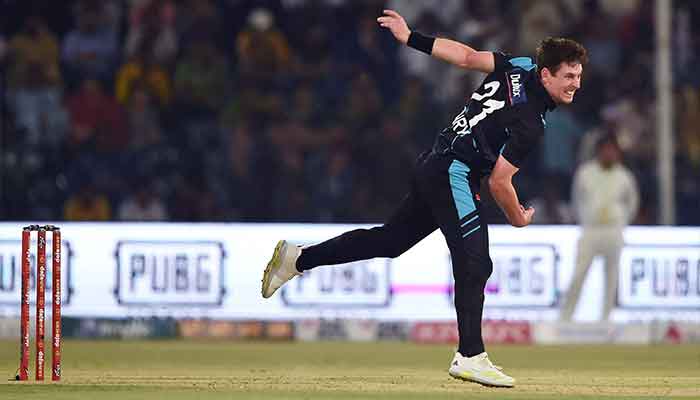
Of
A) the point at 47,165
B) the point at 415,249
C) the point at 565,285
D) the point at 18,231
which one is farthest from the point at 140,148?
the point at 565,285

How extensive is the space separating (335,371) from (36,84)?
770cm

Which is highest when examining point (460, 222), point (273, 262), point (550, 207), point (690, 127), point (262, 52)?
point (262, 52)

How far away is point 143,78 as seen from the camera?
56.0 ft

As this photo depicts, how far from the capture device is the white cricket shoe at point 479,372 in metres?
8.39

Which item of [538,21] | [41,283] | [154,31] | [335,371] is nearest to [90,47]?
[154,31]

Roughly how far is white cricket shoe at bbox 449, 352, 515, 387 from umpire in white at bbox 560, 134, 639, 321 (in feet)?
19.7

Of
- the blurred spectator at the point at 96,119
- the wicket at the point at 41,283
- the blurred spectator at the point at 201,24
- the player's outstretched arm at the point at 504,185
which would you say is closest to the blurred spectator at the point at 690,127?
the blurred spectator at the point at 201,24

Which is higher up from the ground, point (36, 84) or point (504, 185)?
point (36, 84)

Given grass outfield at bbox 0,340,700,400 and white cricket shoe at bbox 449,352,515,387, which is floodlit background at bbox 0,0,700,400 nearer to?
grass outfield at bbox 0,340,700,400

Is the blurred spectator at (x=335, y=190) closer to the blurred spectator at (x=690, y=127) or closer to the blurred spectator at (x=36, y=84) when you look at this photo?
the blurred spectator at (x=36, y=84)

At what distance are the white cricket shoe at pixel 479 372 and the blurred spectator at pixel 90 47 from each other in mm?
9580

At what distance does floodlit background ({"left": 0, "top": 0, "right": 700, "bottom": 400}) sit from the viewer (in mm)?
14102

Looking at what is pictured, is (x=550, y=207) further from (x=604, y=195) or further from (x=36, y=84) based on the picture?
(x=36, y=84)

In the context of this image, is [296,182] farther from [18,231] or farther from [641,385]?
[641,385]
